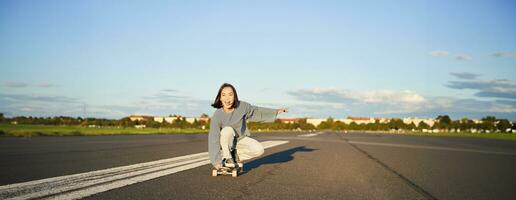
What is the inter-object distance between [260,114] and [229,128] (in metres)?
0.86

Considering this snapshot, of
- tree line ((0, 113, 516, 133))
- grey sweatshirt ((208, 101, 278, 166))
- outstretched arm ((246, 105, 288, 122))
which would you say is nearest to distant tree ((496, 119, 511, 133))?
tree line ((0, 113, 516, 133))

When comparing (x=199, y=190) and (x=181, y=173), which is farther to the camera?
(x=181, y=173)

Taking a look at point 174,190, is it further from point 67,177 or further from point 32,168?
point 32,168

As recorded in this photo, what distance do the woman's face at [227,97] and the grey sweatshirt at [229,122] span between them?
22cm

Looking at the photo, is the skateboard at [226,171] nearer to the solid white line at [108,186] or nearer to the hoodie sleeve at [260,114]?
the solid white line at [108,186]

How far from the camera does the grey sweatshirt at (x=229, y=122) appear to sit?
7.36 m

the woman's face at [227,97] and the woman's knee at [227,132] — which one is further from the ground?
the woman's face at [227,97]

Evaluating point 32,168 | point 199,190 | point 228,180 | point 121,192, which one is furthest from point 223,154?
point 32,168

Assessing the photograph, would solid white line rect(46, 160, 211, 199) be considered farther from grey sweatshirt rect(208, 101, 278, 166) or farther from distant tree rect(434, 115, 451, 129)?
distant tree rect(434, 115, 451, 129)

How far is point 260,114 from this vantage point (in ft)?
26.8

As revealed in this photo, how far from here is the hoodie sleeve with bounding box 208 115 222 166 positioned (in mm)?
7320

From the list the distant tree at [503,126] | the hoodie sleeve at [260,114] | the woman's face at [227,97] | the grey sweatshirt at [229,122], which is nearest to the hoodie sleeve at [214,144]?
the grey sweatshirt at [229,122]

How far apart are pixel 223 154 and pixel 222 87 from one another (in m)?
1.09

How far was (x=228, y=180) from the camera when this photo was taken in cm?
695
